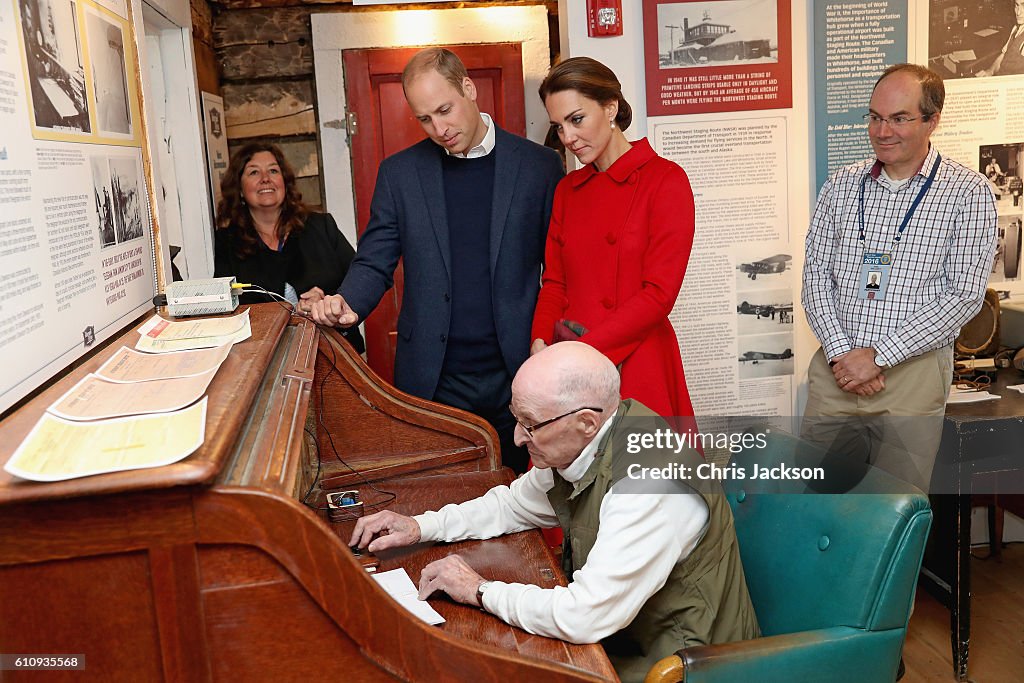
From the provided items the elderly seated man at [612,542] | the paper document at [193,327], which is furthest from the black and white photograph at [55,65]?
the elderly seated man at [612,542]

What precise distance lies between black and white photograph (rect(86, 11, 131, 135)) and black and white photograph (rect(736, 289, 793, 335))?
228 centimetres

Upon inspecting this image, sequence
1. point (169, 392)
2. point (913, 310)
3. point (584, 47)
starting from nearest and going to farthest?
1. point (169, 392)
2. point (913, 310)
3. point (584, 47)

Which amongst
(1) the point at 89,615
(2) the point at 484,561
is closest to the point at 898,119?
(2) the point at 484,561

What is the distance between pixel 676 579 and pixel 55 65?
64.8 inches

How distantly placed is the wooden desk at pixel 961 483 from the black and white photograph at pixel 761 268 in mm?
811

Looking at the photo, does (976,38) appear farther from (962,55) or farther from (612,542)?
(612,542)

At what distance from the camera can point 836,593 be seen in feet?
5.44

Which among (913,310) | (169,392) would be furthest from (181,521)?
(913,310)

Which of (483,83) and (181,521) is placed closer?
(181,521)

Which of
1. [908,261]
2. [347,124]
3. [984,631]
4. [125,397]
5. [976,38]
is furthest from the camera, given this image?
[347,124]

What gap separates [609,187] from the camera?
254cm

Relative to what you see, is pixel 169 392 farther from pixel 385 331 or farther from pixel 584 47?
pixel 385 331

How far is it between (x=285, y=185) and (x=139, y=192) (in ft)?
3.30

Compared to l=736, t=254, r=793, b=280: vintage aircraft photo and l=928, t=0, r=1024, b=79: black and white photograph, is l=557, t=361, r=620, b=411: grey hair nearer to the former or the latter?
l=736, t=254, r=793, b=280: vintage aircraft photo
